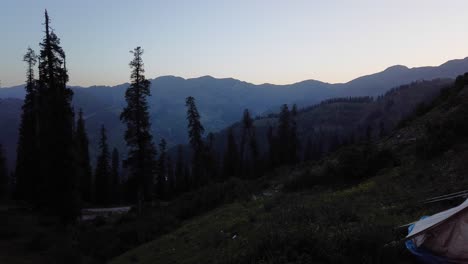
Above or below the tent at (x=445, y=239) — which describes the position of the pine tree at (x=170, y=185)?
below

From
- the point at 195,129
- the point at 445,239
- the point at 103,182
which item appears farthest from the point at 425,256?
the point at 103,182

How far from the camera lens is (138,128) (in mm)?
27594

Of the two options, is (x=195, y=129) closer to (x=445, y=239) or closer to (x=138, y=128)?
(x=138, y=128)

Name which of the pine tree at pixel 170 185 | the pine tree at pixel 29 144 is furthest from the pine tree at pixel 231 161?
the pine tree at pixel 29 144

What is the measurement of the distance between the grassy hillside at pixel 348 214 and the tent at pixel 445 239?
34 centimetres

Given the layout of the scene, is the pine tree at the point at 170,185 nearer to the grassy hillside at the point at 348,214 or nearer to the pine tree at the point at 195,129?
the pine tree at the point at 195,129

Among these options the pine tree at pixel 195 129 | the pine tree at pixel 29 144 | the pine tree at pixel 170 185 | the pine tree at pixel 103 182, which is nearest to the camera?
the pine tree at pixel 29 144

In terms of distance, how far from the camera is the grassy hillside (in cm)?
619

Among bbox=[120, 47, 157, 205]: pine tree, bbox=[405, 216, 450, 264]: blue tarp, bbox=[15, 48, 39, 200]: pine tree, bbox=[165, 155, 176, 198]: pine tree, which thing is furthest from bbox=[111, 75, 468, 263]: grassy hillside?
bbox=[165, 155, 176, 198]: pine tree

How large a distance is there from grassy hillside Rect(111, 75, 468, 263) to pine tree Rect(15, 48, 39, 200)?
23.1 metres

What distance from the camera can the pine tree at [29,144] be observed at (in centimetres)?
3189

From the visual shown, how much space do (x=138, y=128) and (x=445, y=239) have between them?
977 inches

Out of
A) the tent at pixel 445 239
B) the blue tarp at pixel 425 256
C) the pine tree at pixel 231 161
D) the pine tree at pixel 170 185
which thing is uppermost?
the tent at pixel 445 239

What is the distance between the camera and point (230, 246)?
10.4m
